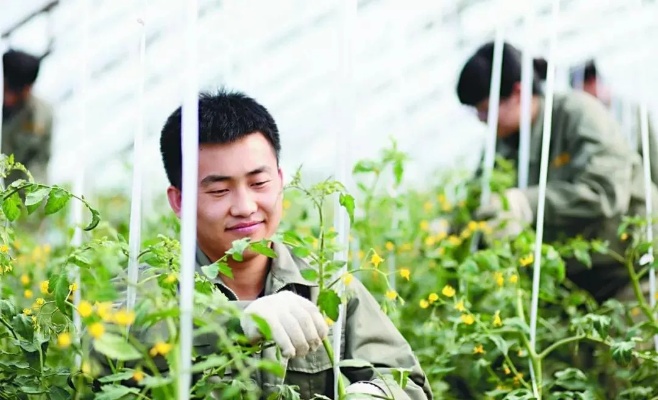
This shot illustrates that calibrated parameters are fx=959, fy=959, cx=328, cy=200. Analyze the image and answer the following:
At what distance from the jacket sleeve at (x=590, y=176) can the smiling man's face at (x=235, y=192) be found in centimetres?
115

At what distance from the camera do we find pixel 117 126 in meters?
5.16

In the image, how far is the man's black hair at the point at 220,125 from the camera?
5.36 feet

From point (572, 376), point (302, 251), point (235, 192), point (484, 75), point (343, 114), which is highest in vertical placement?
point (484, 75)

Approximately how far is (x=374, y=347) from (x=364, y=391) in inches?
6.3

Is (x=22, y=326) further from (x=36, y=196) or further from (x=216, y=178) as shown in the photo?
(x=216, y=178)

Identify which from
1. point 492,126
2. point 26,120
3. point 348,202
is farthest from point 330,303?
point 26,120

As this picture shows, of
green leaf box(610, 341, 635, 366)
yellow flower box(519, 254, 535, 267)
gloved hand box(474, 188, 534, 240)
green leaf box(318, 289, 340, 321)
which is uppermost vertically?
gloved hand box(474, 188, 534, 240)

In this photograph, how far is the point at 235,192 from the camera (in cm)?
162

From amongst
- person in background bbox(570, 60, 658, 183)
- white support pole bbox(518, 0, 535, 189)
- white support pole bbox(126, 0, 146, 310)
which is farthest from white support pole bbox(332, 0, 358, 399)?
person in background bbox(570, 60, 658, 183)

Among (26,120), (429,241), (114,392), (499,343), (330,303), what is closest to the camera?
(114,392)

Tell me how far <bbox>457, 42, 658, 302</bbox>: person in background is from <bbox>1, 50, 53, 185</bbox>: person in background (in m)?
1.77

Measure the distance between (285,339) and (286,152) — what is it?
4.54m

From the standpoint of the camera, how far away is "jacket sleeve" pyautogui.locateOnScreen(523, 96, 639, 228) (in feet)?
8.47

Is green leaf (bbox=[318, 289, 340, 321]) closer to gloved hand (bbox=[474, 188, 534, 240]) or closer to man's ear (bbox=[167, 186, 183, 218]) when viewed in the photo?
man's ear (bbox=[167, 186, 183, 218])
